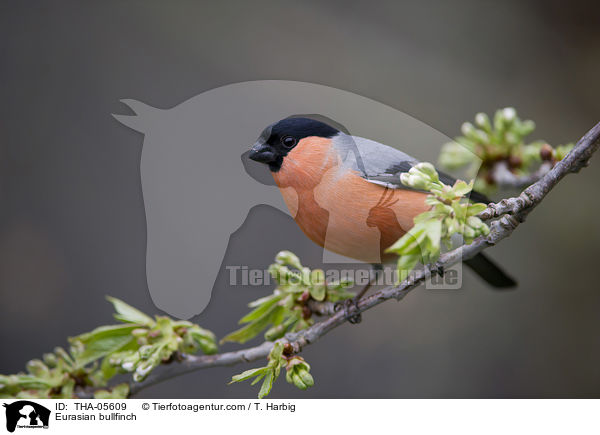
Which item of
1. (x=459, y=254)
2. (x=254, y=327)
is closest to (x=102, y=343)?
(x=254, y=327)

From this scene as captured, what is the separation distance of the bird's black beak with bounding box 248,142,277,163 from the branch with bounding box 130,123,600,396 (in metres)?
0.33

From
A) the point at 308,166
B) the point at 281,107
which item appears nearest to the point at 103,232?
the point at 281,107

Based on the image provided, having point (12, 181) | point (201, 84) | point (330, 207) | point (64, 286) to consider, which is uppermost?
point (201, 84)

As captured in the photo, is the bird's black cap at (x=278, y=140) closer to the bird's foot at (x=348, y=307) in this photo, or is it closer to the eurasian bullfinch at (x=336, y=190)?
the eurasian bullfinch at (x=336, y=190)

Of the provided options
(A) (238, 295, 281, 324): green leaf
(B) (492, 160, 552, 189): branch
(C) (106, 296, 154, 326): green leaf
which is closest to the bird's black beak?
(A) (238, 295, 281, 324): green leaf

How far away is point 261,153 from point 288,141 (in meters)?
0.06

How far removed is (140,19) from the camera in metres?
2.08

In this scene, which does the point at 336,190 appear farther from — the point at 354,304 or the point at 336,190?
the point at 354,304

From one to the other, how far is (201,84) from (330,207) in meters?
1.11

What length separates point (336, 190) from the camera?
1.04 m

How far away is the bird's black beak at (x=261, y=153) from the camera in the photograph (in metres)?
1.04

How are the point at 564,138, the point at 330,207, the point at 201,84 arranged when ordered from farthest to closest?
the point at 564,138 < the point at 201,84 < the point at 330,207

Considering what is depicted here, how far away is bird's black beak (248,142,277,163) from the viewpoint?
3.41ft

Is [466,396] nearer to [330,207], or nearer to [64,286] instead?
[330,207]
